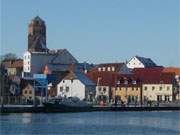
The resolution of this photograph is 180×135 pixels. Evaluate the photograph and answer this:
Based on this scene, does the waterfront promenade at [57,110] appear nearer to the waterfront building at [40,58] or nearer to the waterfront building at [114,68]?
the waterfront building at [114,68]

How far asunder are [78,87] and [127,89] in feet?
24.7

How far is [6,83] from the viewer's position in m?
102

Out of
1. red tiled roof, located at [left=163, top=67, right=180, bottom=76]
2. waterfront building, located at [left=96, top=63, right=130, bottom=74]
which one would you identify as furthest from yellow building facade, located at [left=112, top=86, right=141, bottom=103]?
red tiled roof, located at [left=163, top=67, right=180, bottom=76]

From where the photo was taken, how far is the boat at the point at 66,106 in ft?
255

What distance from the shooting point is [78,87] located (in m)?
103

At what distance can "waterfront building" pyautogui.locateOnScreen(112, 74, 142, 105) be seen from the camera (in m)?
104

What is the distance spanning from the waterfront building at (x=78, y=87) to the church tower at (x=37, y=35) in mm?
37226

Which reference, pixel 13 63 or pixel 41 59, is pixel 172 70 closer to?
pixel 41 59

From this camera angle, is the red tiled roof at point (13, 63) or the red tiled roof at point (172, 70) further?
the red tiled roof at point (13, 63)

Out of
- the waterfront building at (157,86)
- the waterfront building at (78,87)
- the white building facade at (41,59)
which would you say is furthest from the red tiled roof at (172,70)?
the white building facade at (41,59)

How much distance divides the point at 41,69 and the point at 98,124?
76.7m

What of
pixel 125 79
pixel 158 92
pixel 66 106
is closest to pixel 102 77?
pixel 125 79

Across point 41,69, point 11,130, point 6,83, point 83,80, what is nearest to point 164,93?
point 83,80

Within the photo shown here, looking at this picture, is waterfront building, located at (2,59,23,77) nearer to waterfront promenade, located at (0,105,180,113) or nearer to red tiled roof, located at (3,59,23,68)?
red tiled roof, located at (3,59,23,68)
